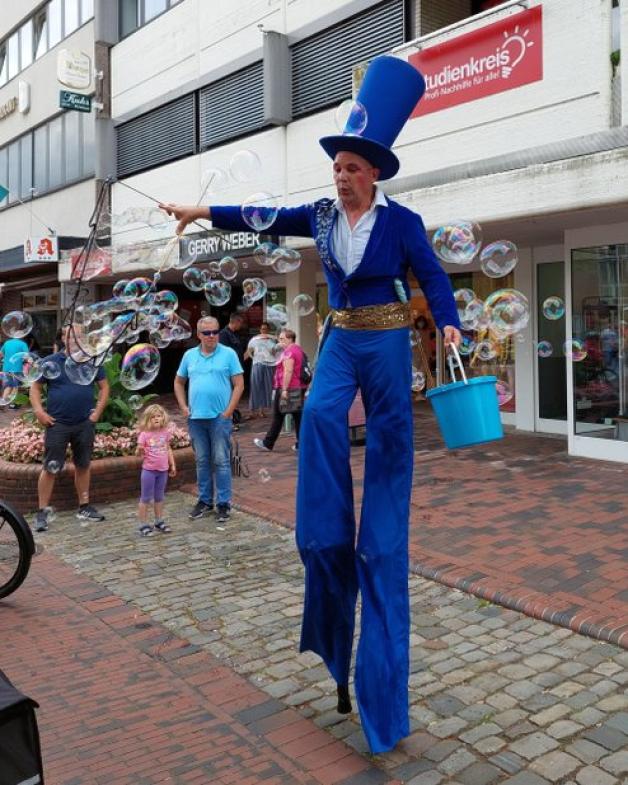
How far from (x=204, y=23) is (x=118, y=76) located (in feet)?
12.9

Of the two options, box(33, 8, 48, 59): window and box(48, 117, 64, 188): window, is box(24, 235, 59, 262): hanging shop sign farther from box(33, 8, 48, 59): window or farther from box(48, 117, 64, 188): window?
box(33, 8, 48, 59): window

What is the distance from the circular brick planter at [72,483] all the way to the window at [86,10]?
50.8 feet

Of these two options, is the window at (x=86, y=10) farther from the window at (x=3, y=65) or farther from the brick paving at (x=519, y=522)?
the brick paving at (x=519, y=522)

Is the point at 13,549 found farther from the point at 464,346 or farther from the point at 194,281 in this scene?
the point at 194,281

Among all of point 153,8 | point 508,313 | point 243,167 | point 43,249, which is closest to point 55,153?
point 43,249

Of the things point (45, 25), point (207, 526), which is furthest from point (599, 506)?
point (45, 25)

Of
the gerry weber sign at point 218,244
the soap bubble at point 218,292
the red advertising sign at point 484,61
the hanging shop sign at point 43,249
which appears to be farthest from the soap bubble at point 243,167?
the hanging shop sign at point 43,249

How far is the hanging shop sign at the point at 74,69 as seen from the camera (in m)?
18.4

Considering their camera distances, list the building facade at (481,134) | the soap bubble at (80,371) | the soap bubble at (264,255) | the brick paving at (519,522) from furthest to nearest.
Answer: the building facade at (481,134) → the soap bubble at (80,371) → the soap bubble at (264,255) → the brick paving at (519,522)

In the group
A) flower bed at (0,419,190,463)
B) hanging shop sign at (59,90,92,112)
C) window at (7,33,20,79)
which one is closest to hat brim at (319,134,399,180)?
flower bed at (0,419,190,463)

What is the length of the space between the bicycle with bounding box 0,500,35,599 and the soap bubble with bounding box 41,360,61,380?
210 centimetres

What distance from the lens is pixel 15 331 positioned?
307 inches

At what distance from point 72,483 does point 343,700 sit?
16.8 feet

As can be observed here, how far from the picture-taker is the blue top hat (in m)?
3.14
